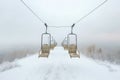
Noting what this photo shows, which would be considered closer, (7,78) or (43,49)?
(7,78)

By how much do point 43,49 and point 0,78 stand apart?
21.7ft

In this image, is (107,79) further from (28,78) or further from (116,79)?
(28,78)

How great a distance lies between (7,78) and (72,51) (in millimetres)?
7326

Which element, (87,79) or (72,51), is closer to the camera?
(87,79)

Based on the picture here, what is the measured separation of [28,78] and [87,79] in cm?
283

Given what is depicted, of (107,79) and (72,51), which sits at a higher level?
(72,51)

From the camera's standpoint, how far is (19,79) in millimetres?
10820

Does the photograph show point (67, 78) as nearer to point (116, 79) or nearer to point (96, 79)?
point (96, 79)

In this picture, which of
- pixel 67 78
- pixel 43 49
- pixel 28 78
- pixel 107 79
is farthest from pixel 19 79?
pixel 43 49

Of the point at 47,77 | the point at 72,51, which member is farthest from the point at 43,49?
the point at 47,77

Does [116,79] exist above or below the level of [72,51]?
below

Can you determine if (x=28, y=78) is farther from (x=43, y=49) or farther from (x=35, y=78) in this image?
(x=43, y=49)

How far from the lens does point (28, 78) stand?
10945 millimetres

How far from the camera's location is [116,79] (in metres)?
11.3
